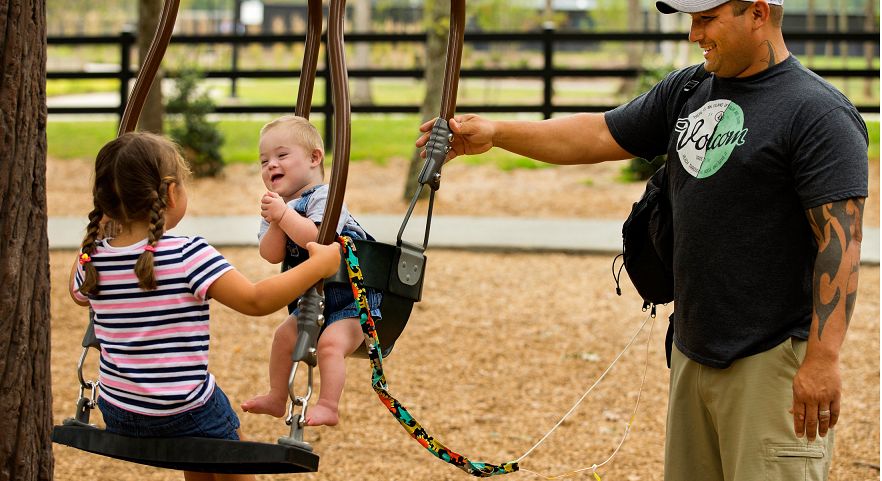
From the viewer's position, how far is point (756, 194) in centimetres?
283

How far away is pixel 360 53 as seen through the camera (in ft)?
79.6

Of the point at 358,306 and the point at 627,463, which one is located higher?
the point at 358,306

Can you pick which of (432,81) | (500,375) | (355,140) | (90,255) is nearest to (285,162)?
(90,255)

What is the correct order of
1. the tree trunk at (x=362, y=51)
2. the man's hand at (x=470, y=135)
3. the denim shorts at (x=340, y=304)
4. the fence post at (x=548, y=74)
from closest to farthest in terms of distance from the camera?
1. the denim shorts at (x=340, y=304)
2. the man's hand at (x=470, y=135)
3. the fence post at (x=548, y=74)
4. the tree trunk at (x=362, y=51)

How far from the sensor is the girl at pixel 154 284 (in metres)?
2.62

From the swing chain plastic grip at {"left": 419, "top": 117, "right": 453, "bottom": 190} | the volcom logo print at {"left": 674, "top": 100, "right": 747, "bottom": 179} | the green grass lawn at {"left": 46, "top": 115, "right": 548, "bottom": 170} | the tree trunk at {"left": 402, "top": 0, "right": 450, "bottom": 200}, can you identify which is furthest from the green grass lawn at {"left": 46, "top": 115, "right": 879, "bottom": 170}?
the volcom logo print at {"left": 674, "top": 100, "right": 747, "bottom": 179}

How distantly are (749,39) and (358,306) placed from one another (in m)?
1.23

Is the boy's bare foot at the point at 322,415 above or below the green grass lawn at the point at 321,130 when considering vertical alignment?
above

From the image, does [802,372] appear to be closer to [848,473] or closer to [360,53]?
[848,473]

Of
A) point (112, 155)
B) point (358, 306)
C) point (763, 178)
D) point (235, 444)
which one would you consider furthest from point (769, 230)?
point (112, 155)

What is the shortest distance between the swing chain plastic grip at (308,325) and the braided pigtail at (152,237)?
36 centimetres

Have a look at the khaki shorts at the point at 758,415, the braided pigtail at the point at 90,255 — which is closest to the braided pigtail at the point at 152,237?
the braided pigtail at the point at 90,255

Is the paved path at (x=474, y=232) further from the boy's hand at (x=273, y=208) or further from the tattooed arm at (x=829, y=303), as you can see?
the tattooed arm at (x=829, y=303)

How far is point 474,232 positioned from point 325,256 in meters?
7.16
